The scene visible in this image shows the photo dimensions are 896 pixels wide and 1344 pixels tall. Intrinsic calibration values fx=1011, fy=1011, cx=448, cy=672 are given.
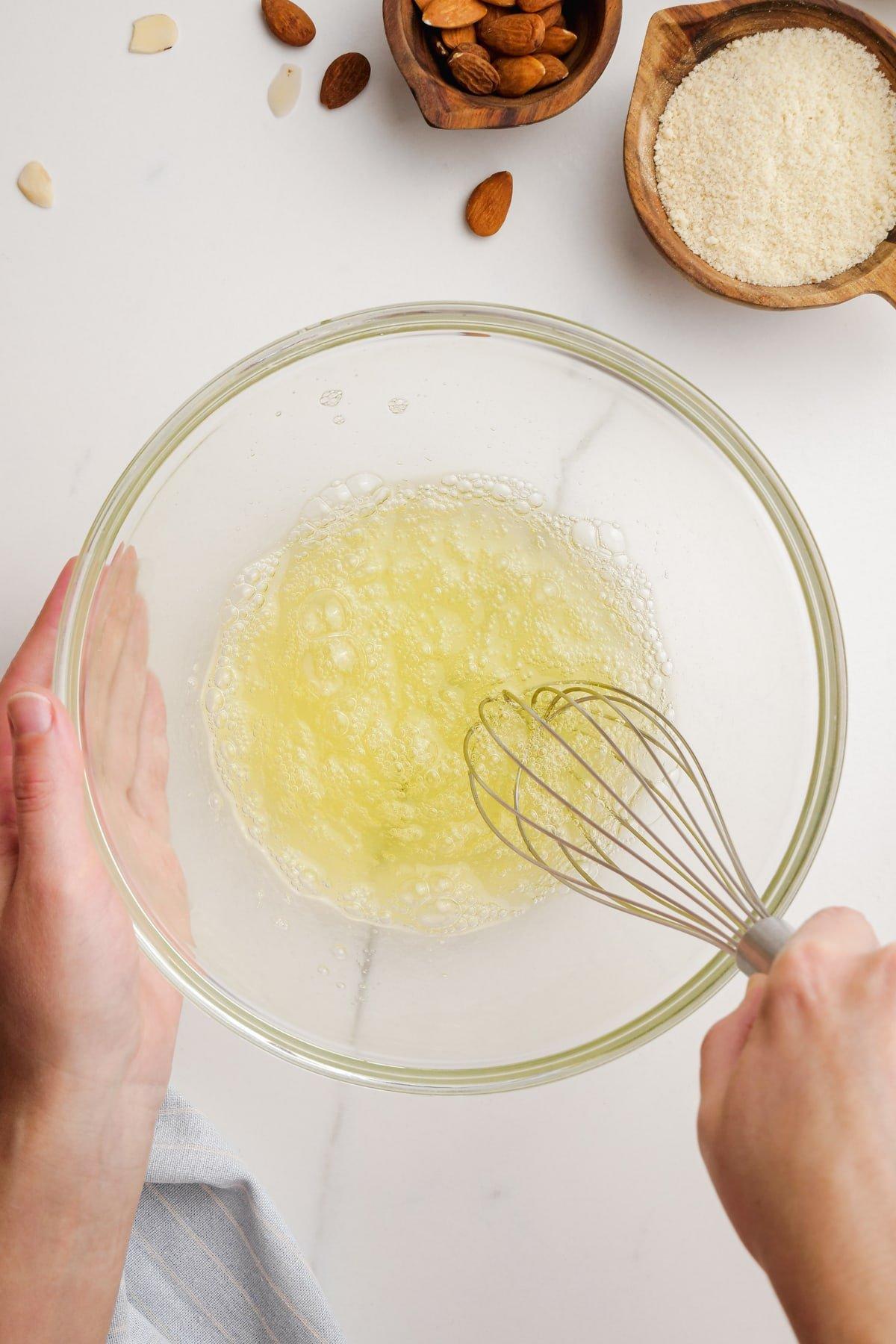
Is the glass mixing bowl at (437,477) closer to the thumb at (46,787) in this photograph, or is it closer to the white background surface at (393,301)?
the thumb at (46,787)

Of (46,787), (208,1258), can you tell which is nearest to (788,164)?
(46,787)

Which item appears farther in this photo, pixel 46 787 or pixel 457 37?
pixel 457 37

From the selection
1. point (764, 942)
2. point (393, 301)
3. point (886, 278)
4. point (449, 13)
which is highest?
point (449, 13)

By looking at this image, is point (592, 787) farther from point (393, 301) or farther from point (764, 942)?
point (393, 301)

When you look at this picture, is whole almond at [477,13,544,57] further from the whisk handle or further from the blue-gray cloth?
the blue-gray cloth

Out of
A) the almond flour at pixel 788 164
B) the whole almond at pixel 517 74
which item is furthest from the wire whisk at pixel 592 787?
the whole almond at pixel 517 74
